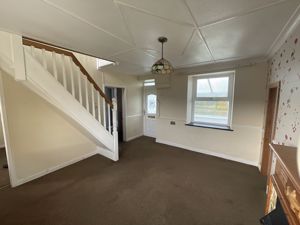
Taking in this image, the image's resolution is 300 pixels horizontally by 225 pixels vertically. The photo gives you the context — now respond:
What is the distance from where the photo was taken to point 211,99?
3.53 m

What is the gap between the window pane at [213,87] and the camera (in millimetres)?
3336

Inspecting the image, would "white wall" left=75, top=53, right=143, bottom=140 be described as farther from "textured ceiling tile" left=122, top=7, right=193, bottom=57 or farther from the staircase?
"textured ceiling tile" left=122, top=7, right=193, bottom=57

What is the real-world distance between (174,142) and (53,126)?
3183 millimetres

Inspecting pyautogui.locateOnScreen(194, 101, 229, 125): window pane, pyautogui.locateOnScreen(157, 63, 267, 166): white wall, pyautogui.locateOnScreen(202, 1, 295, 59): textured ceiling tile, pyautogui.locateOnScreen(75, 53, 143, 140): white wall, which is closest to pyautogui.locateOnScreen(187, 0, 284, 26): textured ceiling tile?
pyautogui.locateOnScreen(202, 1, 295, 59): textured ceiling tile

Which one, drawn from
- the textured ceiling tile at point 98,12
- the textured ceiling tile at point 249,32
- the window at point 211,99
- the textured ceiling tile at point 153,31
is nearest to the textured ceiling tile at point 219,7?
the textured ceiling tile at point 249,32

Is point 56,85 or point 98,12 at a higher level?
point 98,12

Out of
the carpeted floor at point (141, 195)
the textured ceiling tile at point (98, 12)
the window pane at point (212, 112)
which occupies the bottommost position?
the carpeted floor at point (141, 195)

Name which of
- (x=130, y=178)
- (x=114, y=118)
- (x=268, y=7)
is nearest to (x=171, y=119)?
(x=114, y=118)

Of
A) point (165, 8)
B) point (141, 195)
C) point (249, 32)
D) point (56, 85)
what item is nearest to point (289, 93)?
point (249, 32)

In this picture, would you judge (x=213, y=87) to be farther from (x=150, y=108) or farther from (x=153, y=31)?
(x=153, y=31)

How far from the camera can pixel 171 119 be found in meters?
4.12

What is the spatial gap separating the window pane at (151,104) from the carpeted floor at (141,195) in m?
2.19

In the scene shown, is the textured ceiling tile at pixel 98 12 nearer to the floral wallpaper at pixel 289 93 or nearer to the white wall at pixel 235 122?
the floral wallpaper at pixel 289 93

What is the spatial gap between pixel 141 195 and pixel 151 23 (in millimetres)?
2400
